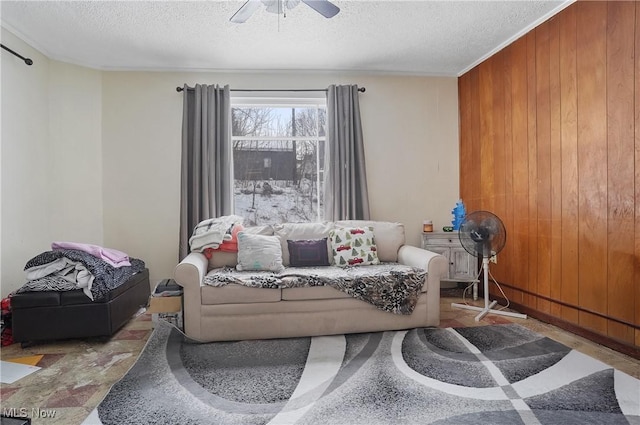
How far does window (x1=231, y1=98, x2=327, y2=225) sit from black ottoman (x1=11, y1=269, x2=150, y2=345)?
184 cm

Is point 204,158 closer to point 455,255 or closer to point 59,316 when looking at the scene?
point 59,316

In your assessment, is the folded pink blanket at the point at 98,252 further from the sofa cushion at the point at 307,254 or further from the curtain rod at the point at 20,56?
the curtain rod at the point at 20,56

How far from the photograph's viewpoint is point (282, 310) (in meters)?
→ 2.83

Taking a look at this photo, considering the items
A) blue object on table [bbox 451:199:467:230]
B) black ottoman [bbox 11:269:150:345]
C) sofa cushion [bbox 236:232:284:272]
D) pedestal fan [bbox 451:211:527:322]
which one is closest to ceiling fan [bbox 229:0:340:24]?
sofa cushion [bbox 236:232:284:272]

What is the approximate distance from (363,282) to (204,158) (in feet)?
7.26

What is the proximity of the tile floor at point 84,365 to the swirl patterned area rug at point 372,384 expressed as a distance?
116 mm

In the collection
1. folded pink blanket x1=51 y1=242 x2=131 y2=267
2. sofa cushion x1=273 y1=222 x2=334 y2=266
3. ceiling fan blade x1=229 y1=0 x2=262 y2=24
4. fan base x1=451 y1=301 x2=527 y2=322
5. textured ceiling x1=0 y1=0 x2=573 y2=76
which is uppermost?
textured ceiling x1=0 y1=0 x2=573 y2=76

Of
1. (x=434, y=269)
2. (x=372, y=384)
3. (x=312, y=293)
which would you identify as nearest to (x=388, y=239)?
(x=434, y=269)

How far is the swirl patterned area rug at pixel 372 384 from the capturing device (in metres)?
1.80

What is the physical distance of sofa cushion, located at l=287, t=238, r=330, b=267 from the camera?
3.42 meters

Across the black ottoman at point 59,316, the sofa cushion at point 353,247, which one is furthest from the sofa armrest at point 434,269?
the black ottoman at point 59,316

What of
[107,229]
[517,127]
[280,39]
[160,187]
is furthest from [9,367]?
[517,127]

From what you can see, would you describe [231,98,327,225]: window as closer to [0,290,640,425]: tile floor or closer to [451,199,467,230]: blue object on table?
[451,199,467,230]: blue object on table

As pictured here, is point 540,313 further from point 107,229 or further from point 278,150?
point 107,229
